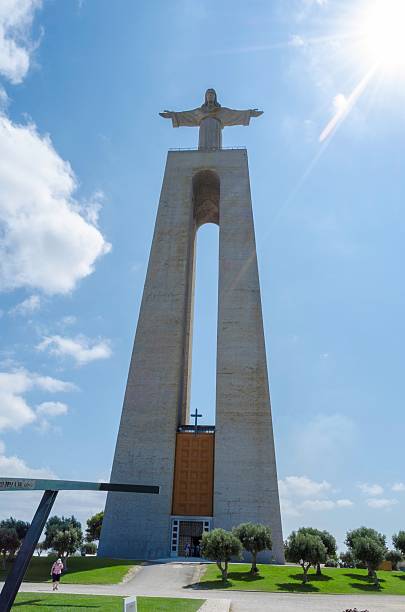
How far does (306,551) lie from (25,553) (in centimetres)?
1323

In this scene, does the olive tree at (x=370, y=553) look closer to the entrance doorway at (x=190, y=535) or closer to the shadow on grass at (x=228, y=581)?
the shadow on grass at (x=228, y=581)

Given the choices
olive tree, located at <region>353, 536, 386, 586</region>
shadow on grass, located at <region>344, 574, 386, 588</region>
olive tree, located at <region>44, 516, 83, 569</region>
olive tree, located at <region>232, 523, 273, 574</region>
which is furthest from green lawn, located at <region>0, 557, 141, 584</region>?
olive tree, located at <region>353, 536, 386, 586</region>

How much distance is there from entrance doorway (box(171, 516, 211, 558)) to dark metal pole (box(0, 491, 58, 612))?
1777cm

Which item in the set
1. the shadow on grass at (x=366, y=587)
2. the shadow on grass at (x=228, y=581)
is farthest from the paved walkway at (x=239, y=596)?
the shadow on grass at (x=366, y=587)

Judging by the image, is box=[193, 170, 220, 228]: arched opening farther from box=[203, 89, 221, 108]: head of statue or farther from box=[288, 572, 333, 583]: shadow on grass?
box=[288, 572, 333, 583]: shadow on grass

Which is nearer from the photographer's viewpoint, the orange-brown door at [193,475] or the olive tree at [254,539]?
the olive tree at [254,539]

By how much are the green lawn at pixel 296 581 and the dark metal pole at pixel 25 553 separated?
32.4 ft

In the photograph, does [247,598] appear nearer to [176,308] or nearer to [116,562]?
[116,562]

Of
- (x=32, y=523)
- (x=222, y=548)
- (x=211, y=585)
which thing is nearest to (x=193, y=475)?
(x=222, y=548)

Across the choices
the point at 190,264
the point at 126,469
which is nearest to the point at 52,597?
the point at 126,469

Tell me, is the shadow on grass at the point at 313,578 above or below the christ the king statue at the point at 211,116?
A: below

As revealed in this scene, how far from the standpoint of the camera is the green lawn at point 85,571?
1769 centimetres

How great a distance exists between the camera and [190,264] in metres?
34.0

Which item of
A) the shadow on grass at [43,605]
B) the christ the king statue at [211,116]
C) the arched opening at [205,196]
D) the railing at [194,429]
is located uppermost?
the christ the king statue at [211,116]
